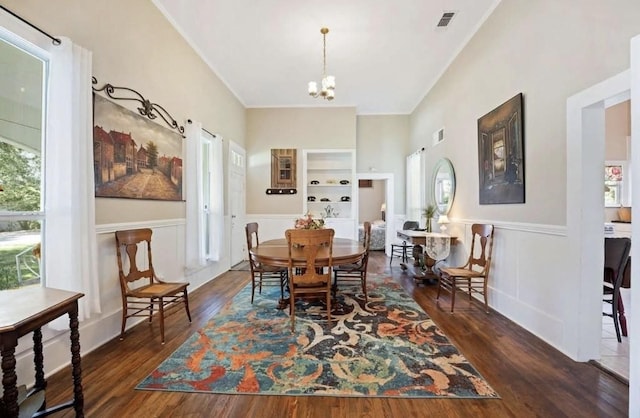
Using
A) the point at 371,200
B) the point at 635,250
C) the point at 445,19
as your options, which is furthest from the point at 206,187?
the point at 371,200

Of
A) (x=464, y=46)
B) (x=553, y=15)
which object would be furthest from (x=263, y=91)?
(x=553, y=15)

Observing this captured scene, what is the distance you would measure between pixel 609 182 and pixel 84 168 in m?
7.87

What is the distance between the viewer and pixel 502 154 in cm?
321

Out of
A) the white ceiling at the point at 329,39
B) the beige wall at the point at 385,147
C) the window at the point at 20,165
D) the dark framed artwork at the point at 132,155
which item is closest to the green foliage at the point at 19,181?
the window at the point at 20,165

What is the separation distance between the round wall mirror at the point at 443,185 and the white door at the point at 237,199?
399cm

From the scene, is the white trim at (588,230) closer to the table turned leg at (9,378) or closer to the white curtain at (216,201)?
the table turned leg at (9,378)

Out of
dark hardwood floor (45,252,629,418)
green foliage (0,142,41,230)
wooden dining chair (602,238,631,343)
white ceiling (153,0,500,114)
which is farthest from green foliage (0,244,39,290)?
wooden dining chair (602,238,631,343)

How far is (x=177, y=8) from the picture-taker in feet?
11.0

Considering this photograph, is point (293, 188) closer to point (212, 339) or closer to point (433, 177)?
point (433, 177)

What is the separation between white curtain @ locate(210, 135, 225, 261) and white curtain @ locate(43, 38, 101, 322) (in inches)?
97.8

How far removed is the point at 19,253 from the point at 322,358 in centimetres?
226

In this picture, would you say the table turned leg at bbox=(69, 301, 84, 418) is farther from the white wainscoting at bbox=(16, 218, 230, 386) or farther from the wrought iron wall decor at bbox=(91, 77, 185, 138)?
the wrought iron wall decor at bbox=(91, 77, 185, 138)

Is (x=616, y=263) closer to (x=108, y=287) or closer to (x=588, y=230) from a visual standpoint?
(x=588, y=230)

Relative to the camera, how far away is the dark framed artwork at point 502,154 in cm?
294
